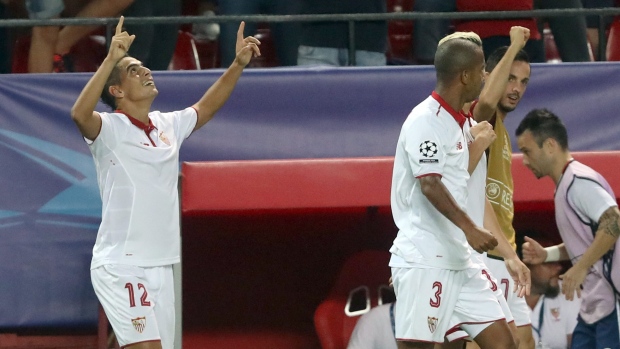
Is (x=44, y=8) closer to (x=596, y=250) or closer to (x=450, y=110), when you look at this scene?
(x=450, y=110)

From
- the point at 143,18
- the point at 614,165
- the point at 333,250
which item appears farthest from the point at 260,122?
the point at 614,165

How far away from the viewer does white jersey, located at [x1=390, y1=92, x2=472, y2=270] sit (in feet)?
15.8

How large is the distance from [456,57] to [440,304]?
42.3 inches

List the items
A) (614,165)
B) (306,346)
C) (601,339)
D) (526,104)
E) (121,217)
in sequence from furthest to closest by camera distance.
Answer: (306,346) → (526,104) → (614,165) → (601,339) → (121,217)

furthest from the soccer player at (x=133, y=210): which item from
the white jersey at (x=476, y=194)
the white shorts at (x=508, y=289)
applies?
the white shorts at (x=508, y=289)

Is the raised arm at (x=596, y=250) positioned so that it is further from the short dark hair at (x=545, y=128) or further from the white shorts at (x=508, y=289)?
the short dark hair at (x=545, y=128)

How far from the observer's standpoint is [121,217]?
530 cm

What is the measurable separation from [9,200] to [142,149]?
1.67 meters

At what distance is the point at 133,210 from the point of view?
209 inches

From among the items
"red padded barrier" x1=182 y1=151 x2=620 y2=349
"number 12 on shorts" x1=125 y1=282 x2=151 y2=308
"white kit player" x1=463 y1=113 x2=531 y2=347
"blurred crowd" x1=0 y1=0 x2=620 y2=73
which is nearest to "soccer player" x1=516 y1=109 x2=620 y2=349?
"white kit player" x1=463 y1=113 x2=531 y2=347

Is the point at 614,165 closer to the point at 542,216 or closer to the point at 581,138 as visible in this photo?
the point at 581,138

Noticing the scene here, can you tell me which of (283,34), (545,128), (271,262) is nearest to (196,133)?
(283,34)

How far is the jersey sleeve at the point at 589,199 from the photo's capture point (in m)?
5.96

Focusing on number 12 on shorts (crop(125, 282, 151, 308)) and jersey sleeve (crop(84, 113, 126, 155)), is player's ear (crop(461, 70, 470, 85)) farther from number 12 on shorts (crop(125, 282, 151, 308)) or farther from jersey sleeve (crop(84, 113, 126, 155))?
number 12 on shorts (crop(125, 282, 151, 308))
